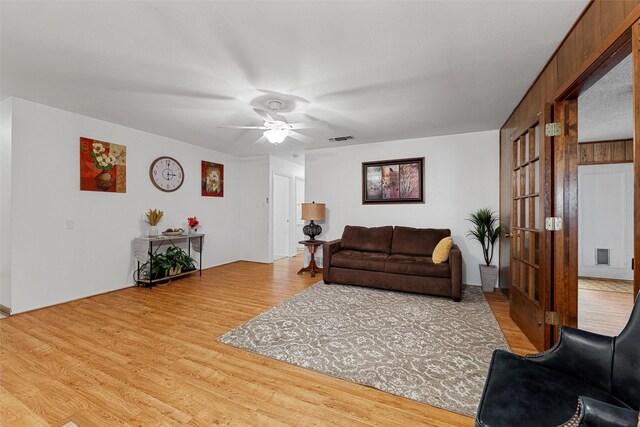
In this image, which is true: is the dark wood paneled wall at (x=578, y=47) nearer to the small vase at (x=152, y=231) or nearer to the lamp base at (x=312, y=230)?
the lamp base at (x=312, y=230)

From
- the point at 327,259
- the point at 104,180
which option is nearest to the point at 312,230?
the point at 327,259

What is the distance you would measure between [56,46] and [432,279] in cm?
434

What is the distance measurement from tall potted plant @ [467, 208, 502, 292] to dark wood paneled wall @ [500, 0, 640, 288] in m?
1.43

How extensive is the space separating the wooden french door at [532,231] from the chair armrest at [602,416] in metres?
1.55

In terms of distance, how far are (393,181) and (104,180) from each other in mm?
4463

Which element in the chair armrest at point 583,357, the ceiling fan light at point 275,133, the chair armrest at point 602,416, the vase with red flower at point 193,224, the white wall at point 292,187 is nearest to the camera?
the chair armrest at point 602,416

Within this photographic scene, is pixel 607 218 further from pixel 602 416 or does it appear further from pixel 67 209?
pixel 67 209

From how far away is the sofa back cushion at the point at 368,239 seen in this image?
4.46 metres

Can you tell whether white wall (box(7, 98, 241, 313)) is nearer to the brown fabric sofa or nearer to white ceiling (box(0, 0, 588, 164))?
white ceiling (box(0, 0, 588, 164))

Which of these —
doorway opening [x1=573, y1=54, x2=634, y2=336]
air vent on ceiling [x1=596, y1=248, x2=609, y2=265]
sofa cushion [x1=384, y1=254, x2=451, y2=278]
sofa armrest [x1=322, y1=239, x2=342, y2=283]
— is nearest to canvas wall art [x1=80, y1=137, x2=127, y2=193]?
sofa armrest [x1=322, y1=239, x2=342, y2=283]

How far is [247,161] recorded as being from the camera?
20.4 feet

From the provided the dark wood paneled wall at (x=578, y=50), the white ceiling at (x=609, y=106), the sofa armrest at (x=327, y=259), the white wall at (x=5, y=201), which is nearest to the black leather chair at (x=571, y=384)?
the dark wood paneled wall at (x=578, y=50)

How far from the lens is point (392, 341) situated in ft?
7.86

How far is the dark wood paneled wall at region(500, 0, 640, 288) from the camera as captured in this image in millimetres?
1342
